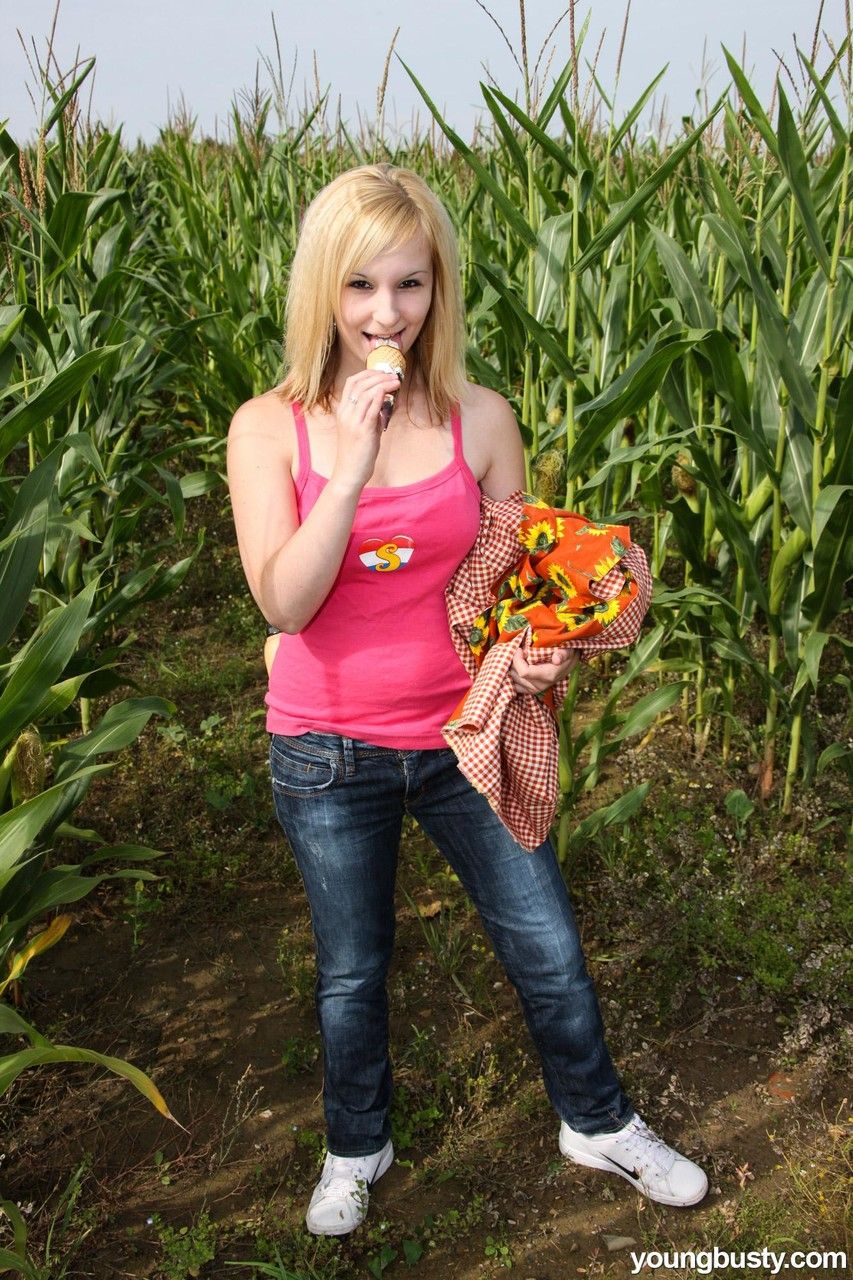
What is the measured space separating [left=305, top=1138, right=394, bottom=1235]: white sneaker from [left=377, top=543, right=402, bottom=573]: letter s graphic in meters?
1.17

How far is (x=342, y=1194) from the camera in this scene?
2.12m

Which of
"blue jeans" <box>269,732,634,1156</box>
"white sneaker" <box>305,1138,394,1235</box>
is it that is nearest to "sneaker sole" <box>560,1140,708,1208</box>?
"blue jeans" <box>269,732,634,1156</box>

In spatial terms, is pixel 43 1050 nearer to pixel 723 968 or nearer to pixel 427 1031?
pixel 427 1031

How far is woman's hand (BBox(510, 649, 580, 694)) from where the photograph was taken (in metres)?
1.88

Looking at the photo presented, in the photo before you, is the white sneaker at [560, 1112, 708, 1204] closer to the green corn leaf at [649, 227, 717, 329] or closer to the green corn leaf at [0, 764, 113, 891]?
the green corn leaf at [0, 764, 113, 891]

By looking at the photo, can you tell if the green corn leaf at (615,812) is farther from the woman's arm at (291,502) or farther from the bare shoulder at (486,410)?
the woman's arm at (291,502)

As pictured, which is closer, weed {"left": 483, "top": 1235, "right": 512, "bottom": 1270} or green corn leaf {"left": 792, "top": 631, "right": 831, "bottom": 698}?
weed {"left": 483, "top": 1235, "right": 512, "bottom": 1270}

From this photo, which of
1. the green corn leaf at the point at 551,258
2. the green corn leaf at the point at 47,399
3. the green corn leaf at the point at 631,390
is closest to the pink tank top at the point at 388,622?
the green corn leaf at the point at 47,399

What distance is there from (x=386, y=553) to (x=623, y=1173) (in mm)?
1311

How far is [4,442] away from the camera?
213cm

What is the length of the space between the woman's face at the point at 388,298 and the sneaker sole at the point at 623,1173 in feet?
5.22

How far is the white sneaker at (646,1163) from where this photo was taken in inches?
84.4

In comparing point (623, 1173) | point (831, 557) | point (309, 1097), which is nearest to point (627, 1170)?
point (623, 1173)

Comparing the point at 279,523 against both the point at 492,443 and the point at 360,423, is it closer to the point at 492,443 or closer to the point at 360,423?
the point at 360,423
